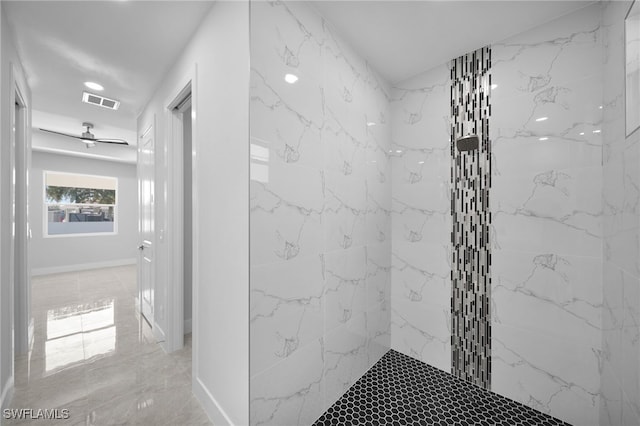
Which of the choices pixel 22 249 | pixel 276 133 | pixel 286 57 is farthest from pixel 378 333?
pixel 22 249

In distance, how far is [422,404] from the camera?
1772mm

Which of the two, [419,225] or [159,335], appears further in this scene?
[159,335]

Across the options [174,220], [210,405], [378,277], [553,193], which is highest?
[553,193]

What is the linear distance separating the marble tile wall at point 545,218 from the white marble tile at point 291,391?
3.88 feet

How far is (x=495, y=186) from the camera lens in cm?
191

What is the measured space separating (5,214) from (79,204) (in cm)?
529

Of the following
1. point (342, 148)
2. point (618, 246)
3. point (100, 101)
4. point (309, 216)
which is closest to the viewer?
point (618, 246)

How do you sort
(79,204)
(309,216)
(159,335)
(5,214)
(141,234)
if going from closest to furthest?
(309,216), (5,214), (159,335), (141,234), (79,204)

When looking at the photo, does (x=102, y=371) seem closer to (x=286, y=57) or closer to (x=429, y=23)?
(x=286, y=57)

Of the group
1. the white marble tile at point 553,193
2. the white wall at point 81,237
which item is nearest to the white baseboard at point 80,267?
the white wall at point 81,237

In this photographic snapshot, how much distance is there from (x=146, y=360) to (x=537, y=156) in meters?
3.51

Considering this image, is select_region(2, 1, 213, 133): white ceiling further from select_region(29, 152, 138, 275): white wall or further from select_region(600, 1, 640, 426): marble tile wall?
select_region(29, 152, 138, 275): white wall

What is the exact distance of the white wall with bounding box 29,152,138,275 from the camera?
5.27 meters

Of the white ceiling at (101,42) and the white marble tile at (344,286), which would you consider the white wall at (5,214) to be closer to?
the white ceiling at (101,42)
